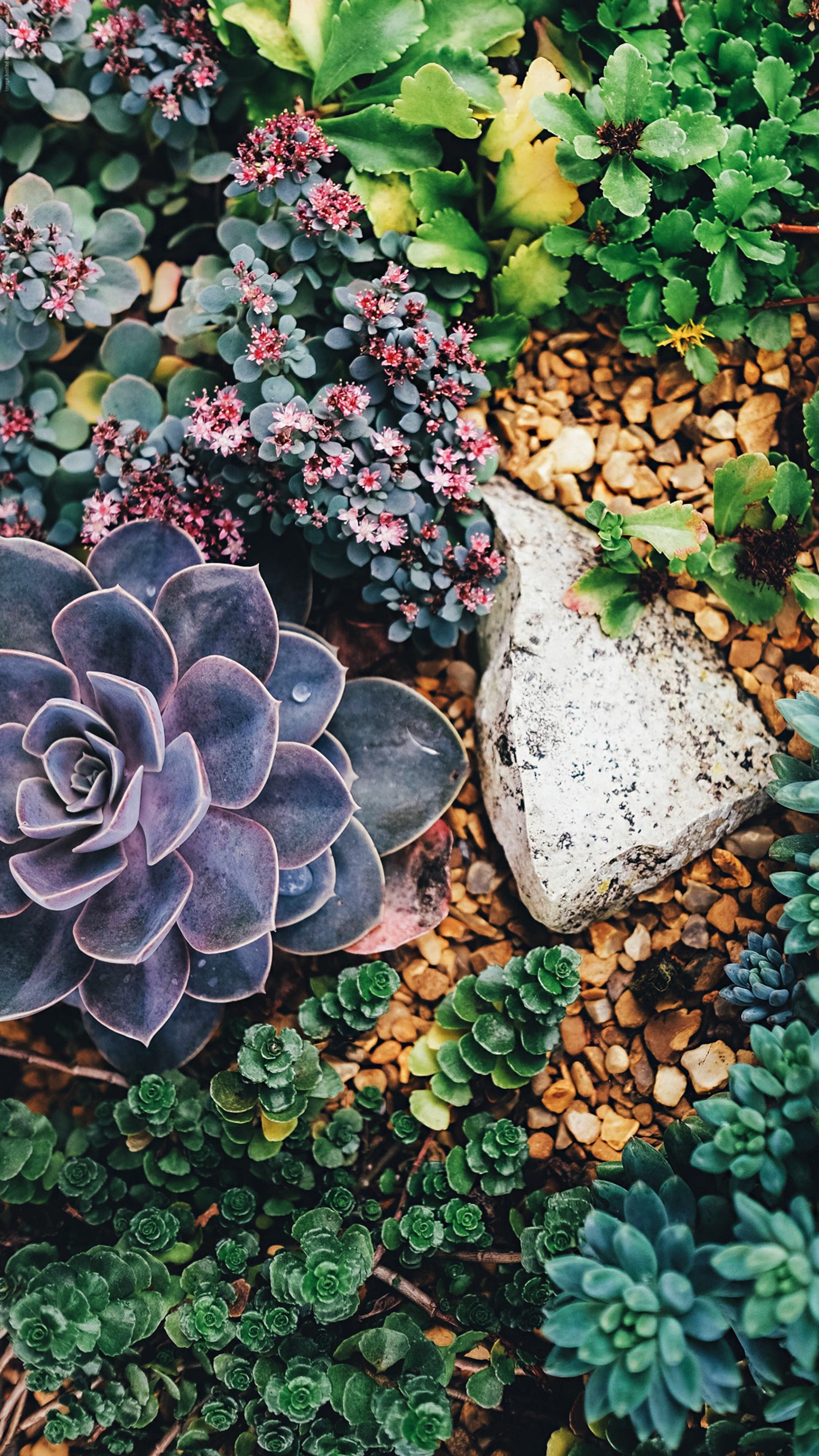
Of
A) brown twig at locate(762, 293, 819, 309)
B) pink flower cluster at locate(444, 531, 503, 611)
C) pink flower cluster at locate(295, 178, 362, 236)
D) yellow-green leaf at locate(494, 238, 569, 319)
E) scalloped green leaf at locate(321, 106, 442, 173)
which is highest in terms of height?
scalloped green leaf at locate(321, 106, 442, 173)

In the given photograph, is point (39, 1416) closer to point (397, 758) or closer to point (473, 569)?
point (397, 758)

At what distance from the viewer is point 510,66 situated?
2.45 metres

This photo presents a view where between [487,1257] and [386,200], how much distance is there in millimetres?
2386

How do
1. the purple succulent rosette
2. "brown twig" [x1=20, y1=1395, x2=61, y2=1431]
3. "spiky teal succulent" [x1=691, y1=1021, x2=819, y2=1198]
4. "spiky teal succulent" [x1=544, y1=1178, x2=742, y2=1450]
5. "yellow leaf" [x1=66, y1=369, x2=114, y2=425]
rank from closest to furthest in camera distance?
"spiky teal succulent" [x1=544, y1=1178, x2=742, y2=1450] < "spiky teal succulent" [x1=691, y1=1021, x2=819, y2=1198] < the purple succulent rosette < "brown twig" [x1=20, y1=1395, x2=61, y2=1431] < "yellow leaf" [x1=66, y1=369, x2=114, y2=425]

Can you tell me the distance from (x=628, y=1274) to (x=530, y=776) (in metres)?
1.00

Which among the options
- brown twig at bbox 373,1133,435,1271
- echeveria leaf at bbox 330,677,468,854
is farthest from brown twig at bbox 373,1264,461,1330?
echeveria leaf at bbox 330,677,468,854

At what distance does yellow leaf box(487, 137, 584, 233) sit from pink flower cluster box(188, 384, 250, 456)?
0.84 metres

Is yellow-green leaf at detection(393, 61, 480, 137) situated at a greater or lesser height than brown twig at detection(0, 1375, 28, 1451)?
greater

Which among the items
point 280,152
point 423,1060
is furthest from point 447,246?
point 423,1060

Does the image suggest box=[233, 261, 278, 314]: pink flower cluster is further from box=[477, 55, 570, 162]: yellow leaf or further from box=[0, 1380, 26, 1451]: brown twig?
box=[0, 1380, 26, 1451]: brown twig

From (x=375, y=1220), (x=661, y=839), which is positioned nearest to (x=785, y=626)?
(x=661, y=839)

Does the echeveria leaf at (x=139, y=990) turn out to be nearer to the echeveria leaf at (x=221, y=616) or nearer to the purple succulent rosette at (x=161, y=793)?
the purple succulent rosette at (x=161, y=793)

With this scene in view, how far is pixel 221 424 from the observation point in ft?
6.97

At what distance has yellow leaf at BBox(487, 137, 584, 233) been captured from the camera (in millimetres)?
2281
